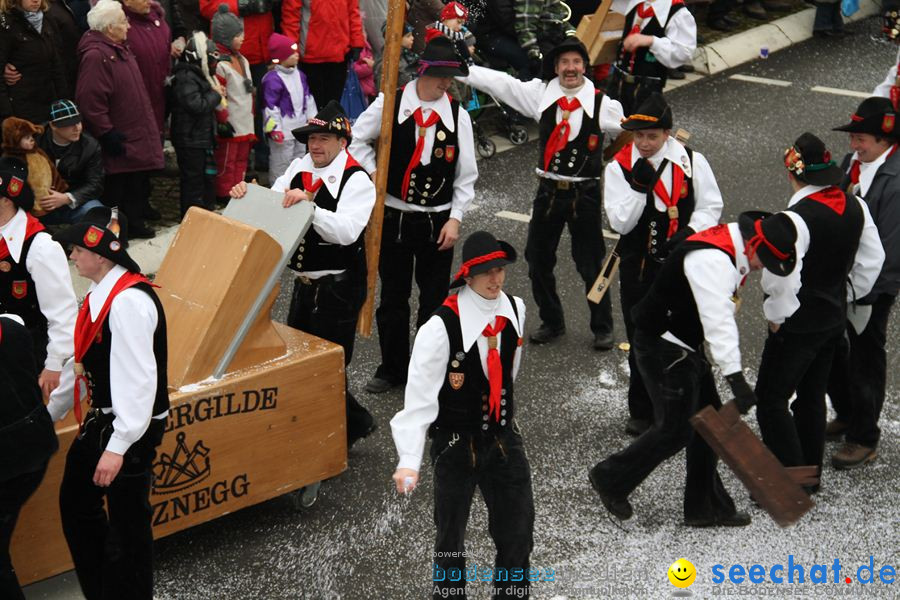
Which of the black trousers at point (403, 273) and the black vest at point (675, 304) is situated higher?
the black vest at point (675, 304)

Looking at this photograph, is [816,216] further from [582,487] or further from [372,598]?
[372,598]

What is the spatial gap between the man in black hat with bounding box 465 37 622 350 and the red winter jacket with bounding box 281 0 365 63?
2760mm

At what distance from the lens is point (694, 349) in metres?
6.13

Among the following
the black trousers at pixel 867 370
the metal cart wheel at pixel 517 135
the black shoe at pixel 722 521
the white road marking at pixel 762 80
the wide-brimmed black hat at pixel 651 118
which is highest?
the wide-brimmed black hat at pixel 651 118

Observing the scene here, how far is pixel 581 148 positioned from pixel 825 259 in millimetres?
2215

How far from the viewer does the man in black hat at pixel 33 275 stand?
5711 mm

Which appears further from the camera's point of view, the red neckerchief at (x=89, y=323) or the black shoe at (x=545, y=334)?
the black shoe at (x=545, y=334)

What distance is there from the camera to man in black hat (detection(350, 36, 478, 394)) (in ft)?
24.3

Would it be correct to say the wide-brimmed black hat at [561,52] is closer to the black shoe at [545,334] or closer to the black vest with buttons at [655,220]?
the black vest with buttons at [655,220]

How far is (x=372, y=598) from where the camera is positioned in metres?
5.76

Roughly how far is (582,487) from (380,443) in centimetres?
119

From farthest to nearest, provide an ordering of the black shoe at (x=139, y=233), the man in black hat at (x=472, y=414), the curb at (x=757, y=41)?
the curb at (x=757, y=41), the black shoe at (x=139, y=233), the man in black hat at (x=472, y=414)

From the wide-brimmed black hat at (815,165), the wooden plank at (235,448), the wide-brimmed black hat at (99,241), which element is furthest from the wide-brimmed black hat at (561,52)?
the wide-brimmed black hat at (99,241)

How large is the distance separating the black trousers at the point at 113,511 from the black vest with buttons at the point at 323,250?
1.70 m
